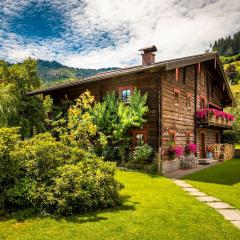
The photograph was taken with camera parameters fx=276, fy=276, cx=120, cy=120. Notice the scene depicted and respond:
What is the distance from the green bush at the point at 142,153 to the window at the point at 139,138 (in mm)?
583

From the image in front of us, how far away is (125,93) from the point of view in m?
20.0

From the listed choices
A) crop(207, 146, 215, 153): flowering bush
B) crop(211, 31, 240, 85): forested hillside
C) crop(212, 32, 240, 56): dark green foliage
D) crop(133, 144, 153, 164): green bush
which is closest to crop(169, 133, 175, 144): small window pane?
crop(133, 144, 153, 164): green bush

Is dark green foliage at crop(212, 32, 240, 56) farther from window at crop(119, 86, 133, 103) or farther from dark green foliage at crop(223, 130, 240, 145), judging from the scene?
window at crop(119, 86, 133, 103)

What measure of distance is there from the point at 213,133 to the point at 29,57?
66.8 feet

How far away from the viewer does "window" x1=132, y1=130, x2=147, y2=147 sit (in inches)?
729

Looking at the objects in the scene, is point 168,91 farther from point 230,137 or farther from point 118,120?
point 230,137

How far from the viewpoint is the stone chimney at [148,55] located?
75.4ft

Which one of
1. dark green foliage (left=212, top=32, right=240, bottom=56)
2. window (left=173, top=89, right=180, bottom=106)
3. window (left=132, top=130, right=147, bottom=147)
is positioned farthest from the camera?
dark green foliage (left=212, top=32, right=240, bottom=56)

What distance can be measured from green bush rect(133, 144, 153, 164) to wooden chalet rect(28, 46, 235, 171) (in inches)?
24.1

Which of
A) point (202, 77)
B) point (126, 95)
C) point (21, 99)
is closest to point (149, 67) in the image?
point (126, 95)

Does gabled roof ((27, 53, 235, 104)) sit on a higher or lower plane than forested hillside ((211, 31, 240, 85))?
lower

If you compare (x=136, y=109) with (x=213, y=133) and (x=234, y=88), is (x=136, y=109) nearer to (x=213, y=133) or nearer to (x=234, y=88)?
(x=213, y=133)

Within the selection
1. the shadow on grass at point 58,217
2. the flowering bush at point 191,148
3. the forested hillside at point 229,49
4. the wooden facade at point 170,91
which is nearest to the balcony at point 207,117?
the wooden facade at point 170,91

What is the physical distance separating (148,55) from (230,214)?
16839 mm
